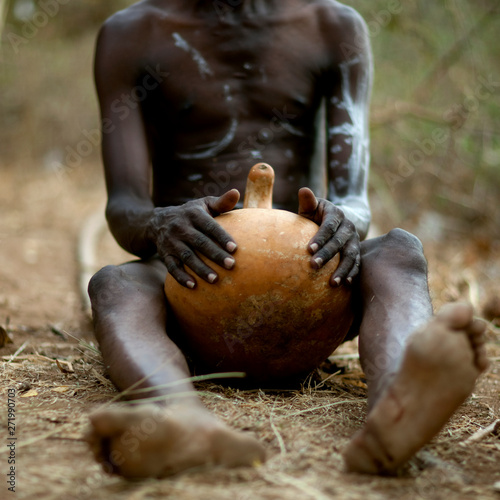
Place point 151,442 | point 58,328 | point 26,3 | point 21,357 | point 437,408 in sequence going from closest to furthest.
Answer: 1. point 151,442
2. point 437,408
3. point 21,357
4. point 58,328
5. point 26,3

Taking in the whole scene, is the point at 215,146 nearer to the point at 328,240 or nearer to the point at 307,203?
the point at 307,203

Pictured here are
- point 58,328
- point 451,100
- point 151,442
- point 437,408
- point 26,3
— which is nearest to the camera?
point 151,442

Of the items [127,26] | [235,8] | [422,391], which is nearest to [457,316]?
[422,391]

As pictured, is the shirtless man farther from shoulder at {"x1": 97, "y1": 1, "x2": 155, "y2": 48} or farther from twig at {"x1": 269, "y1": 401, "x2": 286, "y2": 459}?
twig at {"x1": 269, "y1": 401, "x2": 286, "y2": 459}

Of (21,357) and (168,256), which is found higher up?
(168,256)

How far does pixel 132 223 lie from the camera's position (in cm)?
211

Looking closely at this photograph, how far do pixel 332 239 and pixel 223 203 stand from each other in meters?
0.33

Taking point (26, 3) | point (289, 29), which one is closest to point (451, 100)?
point (289, 29)

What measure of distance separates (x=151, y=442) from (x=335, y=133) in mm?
1498

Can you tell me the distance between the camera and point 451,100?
21.1 feet

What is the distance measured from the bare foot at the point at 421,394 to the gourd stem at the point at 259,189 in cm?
82

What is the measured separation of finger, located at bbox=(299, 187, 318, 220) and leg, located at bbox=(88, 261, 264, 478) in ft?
1.68

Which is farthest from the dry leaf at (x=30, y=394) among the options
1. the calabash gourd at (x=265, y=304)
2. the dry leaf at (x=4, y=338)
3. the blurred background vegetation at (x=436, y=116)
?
the blurred background vegetation at (x=436, y=116)

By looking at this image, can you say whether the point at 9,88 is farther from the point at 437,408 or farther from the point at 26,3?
the point at 437,408
